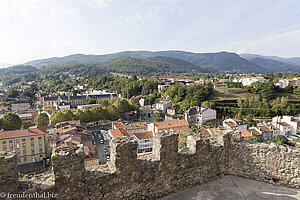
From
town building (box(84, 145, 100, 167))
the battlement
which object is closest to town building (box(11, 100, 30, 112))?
town building (box(84, 145, 100, 167))

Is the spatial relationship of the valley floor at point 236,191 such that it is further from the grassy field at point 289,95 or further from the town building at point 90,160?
the grassy field at point 289,95

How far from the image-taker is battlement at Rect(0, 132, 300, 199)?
4.52m

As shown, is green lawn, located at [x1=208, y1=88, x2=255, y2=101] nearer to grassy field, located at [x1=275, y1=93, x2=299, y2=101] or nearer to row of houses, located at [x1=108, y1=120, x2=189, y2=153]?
grassy field, located at [x1=275, y1=93, x2=299, y2=101]

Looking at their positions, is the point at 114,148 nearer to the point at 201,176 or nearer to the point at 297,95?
the point at 201,176

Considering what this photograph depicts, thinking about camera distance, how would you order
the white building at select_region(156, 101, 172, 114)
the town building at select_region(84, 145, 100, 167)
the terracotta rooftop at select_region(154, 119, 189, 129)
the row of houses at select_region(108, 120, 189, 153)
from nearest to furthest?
the town building at select_region(84, 145, 100, 167), the row of houses at select_region(108, 120, 189, 153), the terracotta rooftop at select_region(154, 119, 189, 129), the white building at select_region(156, 101, 172, 114)

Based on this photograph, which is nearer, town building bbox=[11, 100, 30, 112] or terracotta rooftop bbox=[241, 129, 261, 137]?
terracotta rooftop bbox=[241, 129, 261, 137]

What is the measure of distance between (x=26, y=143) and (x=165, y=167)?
96.5ft

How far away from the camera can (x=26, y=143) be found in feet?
89.0

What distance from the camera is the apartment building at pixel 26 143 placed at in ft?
84.5

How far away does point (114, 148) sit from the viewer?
4.93m

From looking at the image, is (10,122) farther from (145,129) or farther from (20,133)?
(145,129)

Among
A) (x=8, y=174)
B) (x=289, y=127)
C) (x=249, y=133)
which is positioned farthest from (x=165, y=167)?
(x=289, y=127)

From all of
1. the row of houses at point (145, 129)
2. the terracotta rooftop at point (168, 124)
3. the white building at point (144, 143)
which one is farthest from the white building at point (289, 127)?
the white building at point (144, 143)

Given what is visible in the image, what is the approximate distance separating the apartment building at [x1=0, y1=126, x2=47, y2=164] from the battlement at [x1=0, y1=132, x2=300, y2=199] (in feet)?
90.9
